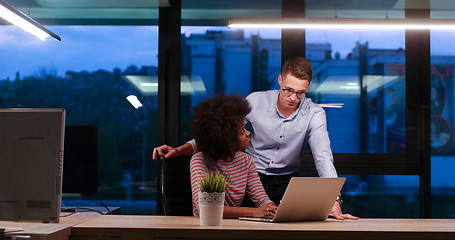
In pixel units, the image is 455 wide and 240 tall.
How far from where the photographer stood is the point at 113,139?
4414 mm

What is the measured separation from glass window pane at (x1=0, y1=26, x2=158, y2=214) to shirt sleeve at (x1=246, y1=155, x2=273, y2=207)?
2.10 metres

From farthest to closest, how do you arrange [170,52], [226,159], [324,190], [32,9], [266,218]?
[32,9] < [170,52] < [226,159] < [266,218] < [324,190]

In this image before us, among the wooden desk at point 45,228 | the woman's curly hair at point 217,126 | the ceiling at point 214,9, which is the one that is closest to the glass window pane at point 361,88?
the ceiling at point 214,9

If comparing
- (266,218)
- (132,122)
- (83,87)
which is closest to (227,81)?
(132,122)

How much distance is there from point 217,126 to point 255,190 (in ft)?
1.32

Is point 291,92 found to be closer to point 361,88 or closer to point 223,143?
point 223,143

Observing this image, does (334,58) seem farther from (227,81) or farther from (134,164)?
(134,164)

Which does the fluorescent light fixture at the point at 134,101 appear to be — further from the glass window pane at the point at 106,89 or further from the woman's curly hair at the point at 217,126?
the woman's curly hair at the point at 217,126

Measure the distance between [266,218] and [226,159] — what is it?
0.41 m

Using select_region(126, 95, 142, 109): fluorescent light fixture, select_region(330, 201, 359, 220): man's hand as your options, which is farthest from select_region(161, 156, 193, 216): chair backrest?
select_region(126, 95, 142, 109): fluorescent light fixture

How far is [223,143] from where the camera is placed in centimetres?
218

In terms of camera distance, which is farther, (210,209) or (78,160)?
(78,160)

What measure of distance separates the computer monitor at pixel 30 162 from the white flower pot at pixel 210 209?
0.50 meters

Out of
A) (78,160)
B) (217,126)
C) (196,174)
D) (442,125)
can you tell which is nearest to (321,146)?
(217,126)
